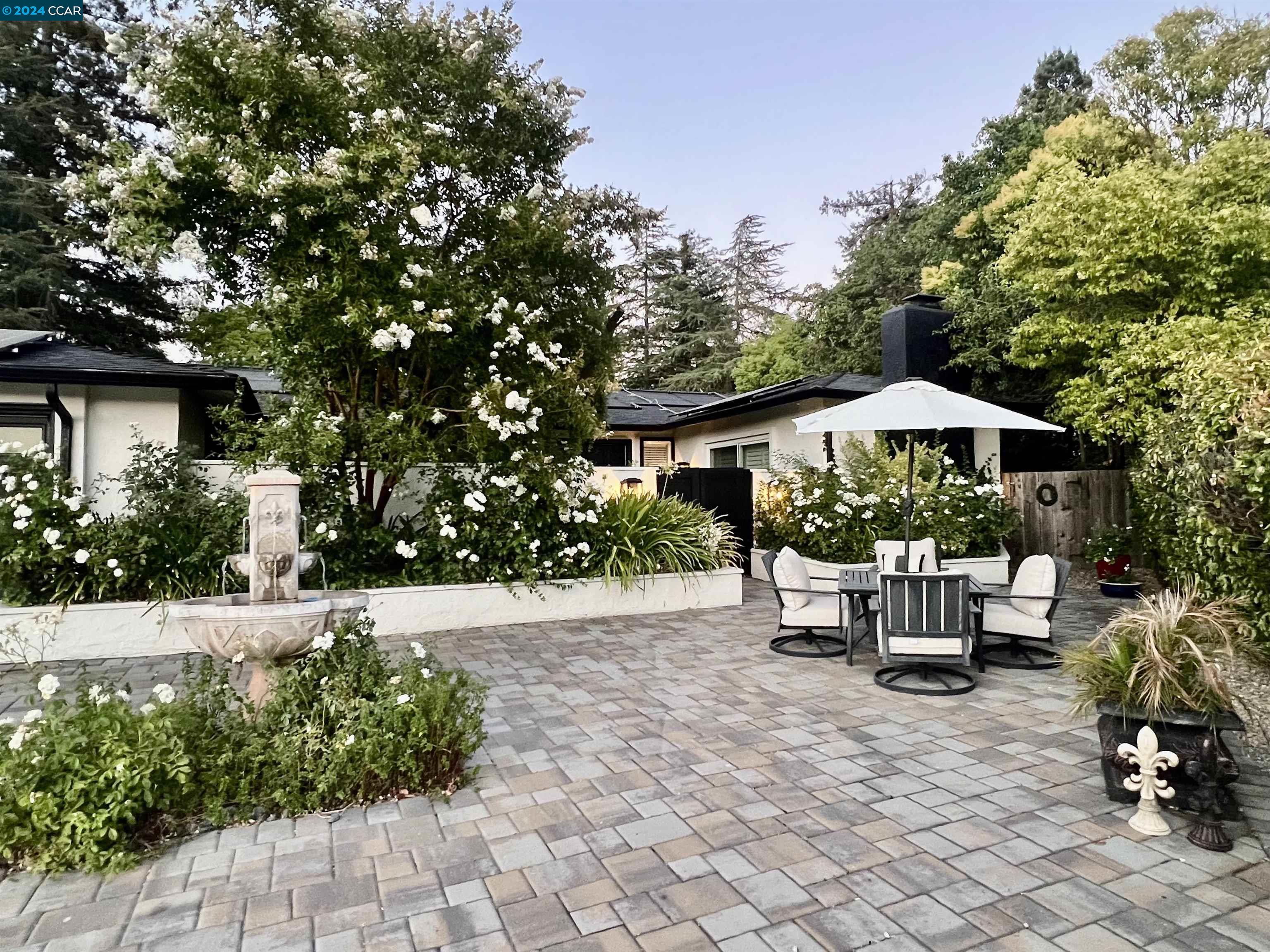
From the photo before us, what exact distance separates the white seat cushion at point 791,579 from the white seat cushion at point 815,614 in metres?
0.04

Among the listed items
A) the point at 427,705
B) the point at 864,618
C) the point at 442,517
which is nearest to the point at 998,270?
the point at 864,618

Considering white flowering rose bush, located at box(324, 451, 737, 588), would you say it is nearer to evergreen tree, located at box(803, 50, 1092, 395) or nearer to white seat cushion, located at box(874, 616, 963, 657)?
white seat cushion, located at box(874, 616, 963, 657)

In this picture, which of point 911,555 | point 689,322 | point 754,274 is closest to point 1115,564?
point 911,555

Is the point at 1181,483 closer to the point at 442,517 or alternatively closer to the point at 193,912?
the point at 193,912

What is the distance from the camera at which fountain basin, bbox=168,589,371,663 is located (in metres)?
3.23

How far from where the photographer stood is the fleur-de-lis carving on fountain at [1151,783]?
2.67 m

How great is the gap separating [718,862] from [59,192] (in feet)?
59.9

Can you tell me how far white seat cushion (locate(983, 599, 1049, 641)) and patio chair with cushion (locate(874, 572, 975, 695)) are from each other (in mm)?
717

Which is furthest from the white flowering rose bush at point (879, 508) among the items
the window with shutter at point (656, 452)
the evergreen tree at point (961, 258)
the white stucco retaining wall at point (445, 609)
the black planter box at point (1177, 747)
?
A: the window with shutter at point (656, 452)

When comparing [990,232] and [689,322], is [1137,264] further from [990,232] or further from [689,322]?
[689,322]

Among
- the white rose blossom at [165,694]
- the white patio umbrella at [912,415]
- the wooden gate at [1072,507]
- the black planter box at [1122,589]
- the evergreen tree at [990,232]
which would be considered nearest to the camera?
the white rose blossom at [165,694]

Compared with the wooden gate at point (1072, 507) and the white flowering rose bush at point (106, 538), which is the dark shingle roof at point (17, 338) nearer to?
the white flowering rose bush at point (106, 538)

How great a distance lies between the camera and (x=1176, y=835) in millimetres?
2670

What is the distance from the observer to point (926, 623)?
4.57 metres
